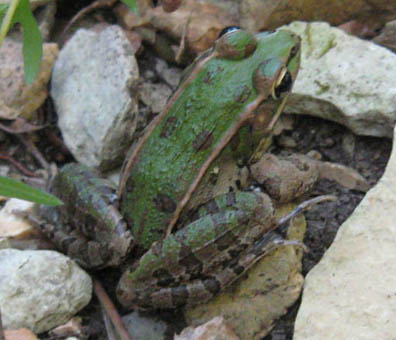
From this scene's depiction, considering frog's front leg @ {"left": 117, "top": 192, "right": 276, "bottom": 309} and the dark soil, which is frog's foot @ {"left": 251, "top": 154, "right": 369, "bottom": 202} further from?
frog's front leg @ {"left": 117, "top": 192, "right": 276, "bottom": 309}

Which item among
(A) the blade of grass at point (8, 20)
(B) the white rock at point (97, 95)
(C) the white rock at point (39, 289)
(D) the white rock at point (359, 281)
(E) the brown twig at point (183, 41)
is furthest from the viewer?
(E) the brown twig at point (183, 41)

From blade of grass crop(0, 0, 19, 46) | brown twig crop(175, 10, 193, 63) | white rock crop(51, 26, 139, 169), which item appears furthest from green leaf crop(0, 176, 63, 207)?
brown twig crop(175, 10, 193, 63)

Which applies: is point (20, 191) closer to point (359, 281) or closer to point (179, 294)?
point (179, 294)

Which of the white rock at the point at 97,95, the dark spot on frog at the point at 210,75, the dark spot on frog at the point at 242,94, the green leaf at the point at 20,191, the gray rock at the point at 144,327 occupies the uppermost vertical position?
the green leaf at the point at 20,191

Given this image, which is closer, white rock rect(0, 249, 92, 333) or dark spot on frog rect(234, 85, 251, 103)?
white rock rect(0, 249, 92, 333)

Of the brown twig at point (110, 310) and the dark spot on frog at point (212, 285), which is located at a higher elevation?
the dark spot on frog at point (212, 285)

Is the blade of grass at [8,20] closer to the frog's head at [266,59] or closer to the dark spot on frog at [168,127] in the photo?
the dark spot on frog at [168,127]

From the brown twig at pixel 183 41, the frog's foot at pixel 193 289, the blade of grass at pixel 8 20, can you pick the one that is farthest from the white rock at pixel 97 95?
the blade of grass at pixel 8 20
